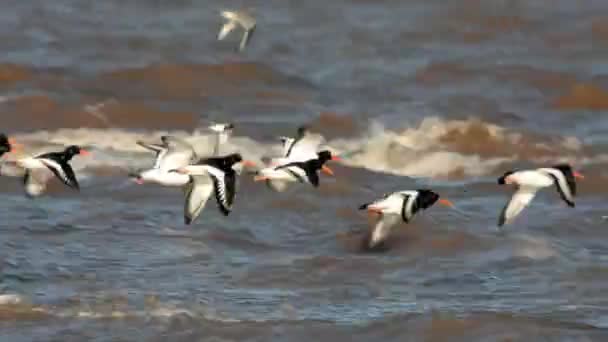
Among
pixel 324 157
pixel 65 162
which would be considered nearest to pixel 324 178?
pixel 324 157

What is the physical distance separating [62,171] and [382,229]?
280 centimetres

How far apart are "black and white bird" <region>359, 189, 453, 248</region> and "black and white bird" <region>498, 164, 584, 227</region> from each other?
0.64m

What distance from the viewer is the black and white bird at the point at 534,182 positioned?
1253cm

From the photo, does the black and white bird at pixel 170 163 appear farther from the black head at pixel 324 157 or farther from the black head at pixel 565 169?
the black head at pixel 565 169

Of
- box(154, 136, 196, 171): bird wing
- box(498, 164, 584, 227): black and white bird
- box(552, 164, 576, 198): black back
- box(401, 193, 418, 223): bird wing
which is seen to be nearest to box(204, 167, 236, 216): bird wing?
box(154, 136, 196, 171): bird wing

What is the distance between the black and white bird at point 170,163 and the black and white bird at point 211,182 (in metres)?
0.14

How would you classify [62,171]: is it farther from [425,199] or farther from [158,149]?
[425,199]

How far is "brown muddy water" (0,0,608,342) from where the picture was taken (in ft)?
35.7

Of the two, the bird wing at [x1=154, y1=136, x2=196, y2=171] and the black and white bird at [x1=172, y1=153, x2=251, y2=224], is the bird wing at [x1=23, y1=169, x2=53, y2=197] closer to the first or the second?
the bird wing at [x1=154, y1=136, x2=196, y2=171]

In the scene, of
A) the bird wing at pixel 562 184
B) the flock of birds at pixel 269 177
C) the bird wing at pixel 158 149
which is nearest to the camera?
the flock of birds at pixel 269 177

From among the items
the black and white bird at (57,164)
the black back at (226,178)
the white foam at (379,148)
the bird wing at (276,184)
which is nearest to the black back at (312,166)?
the bird wing at (276,184)

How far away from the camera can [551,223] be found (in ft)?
46.4

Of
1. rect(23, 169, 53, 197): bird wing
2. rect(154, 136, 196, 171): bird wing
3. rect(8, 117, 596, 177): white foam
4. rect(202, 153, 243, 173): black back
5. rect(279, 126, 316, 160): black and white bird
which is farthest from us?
rect(8, 117, 596, 177): white foam

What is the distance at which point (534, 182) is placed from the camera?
12570 mm
